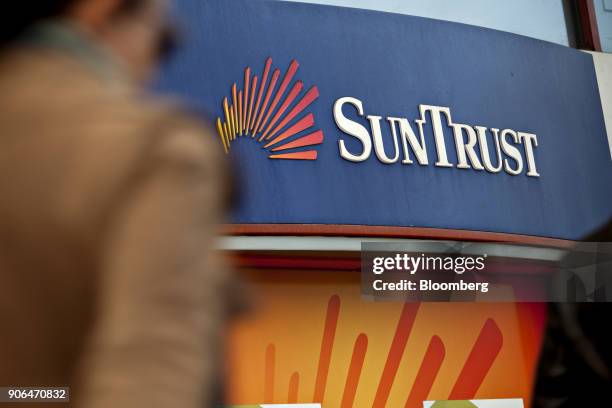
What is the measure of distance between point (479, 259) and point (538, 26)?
206 centimetres

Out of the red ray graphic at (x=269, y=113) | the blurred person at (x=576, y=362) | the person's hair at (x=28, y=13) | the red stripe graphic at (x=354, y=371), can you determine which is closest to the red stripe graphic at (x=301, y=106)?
the red ray graphic at (x=269, y=113)

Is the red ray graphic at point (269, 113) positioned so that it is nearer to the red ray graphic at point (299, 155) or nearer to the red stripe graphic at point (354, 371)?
the red ray graphic at point (299, 155)

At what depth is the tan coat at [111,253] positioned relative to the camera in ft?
1.59

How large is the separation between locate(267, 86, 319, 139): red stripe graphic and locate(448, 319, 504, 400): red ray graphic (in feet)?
6.36

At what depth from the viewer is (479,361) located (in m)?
5.43


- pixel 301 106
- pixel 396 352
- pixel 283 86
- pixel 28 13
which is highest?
pixel 283 86

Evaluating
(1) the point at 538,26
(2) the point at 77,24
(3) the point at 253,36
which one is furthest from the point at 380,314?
(2) the point at 77,24

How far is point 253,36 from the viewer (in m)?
4.87

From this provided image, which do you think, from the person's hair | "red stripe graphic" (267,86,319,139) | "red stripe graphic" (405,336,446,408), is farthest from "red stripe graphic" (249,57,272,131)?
A: the person's hair

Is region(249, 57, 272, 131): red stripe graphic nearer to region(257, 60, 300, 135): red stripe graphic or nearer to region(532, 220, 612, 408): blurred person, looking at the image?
region(257, 60, 300, 135): red stripe graphic

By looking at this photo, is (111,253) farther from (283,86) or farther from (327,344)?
(327,344)

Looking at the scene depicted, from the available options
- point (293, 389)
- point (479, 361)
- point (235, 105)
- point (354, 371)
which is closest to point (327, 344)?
point (354, 371)

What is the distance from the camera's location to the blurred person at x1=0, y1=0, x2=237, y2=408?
48 cm

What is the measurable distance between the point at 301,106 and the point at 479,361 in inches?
82.4
